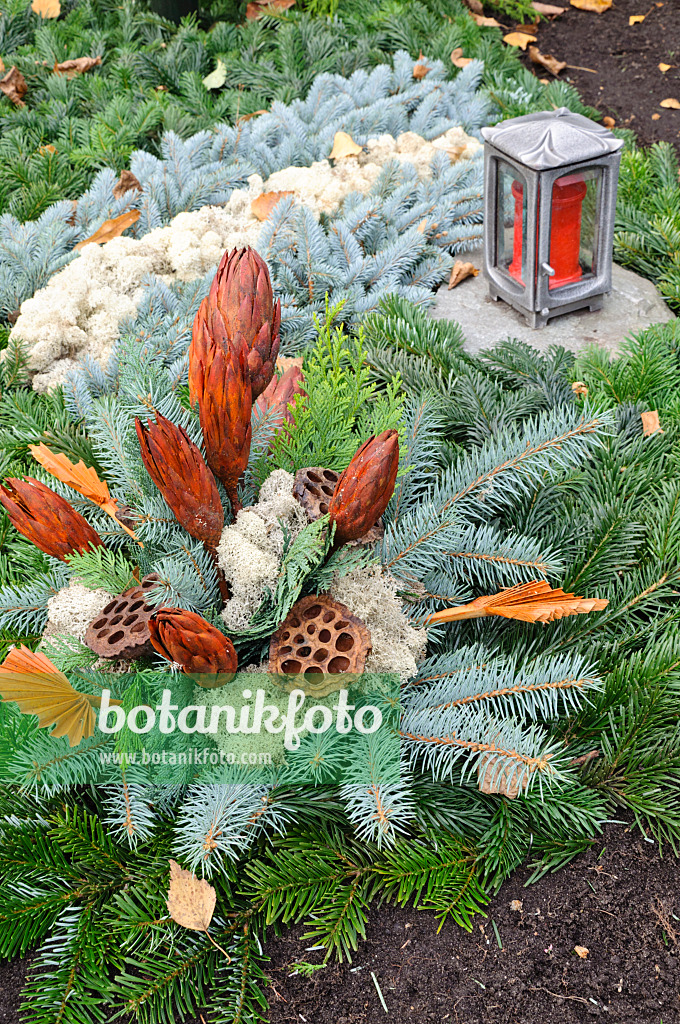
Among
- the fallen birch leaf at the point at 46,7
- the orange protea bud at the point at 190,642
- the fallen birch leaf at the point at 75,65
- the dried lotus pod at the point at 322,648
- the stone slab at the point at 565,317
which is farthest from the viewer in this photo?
the fallen birch leaf at the point at 46,7

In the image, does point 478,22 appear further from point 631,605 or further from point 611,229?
point 631,605

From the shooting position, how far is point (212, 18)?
395 cm

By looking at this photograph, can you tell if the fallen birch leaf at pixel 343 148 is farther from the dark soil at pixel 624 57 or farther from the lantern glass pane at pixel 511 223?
the dark soil at pixel 624 57

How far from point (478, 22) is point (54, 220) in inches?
97.6

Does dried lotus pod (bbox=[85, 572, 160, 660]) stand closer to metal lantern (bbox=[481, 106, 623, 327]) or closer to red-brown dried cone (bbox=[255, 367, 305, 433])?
red-brown dried cone (bbox=[255, 367, 305, 433])

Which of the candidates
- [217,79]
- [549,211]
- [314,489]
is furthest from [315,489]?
[217,79]

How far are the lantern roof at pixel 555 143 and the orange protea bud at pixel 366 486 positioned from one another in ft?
4.15

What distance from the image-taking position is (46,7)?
12.8 ft

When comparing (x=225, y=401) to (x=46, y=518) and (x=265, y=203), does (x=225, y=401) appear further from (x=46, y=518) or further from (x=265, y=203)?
(x=265, y=203)

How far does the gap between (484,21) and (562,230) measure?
2.34m

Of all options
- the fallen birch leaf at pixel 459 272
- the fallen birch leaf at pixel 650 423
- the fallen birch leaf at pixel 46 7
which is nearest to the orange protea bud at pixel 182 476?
the fallen birch leaf at pixel 650 423

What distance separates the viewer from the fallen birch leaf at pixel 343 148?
276 centimetres

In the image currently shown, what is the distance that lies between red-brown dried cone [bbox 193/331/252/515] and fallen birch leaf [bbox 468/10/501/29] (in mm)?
3485

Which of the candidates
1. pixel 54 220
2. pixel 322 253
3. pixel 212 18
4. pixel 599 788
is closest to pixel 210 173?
pixel 54 220
